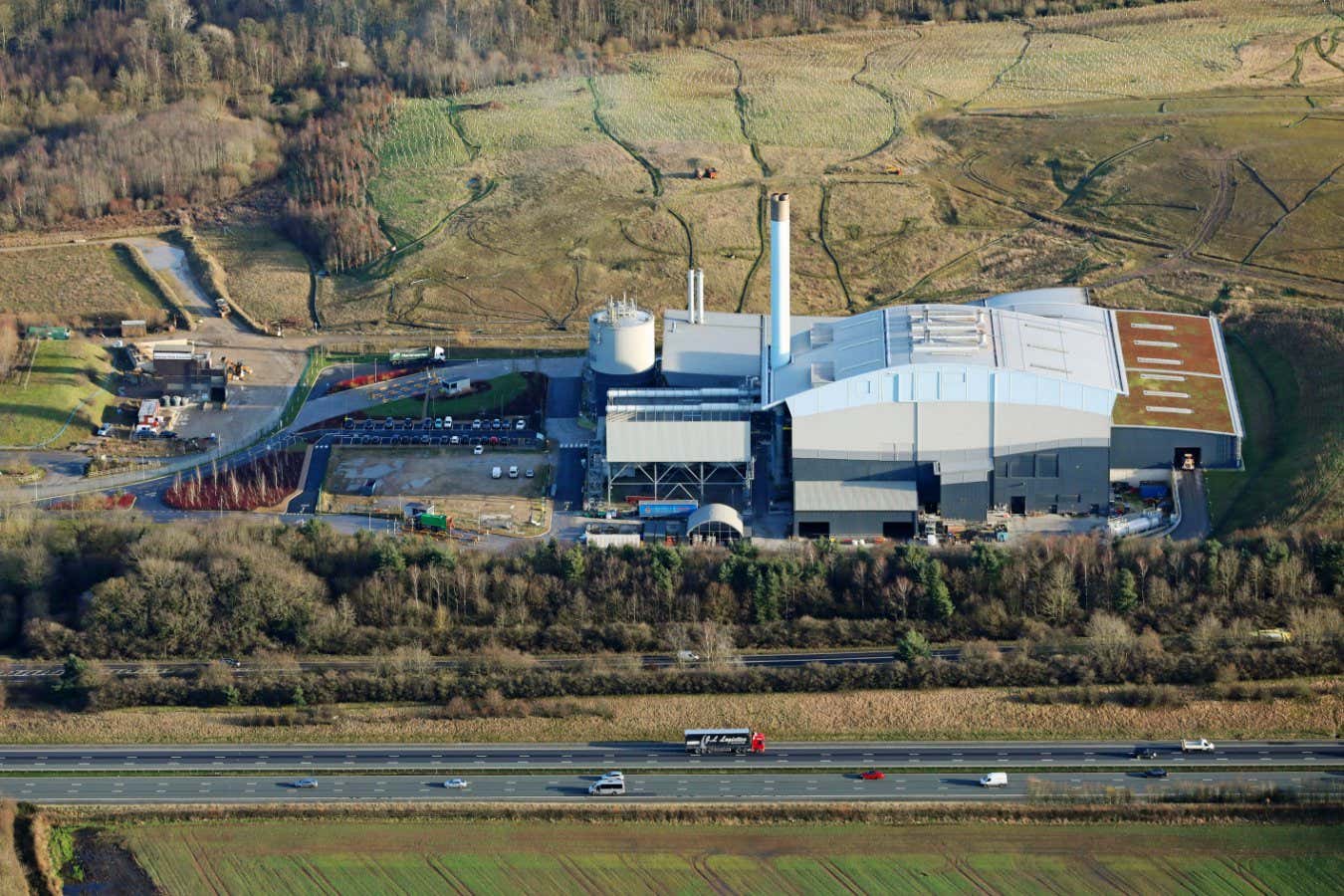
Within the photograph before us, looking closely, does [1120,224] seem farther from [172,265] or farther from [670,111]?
[172,265]

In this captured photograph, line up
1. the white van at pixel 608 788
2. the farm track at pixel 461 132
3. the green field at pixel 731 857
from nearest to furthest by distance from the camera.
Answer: the green field at pixel 731 857, the white van at pixel 608 788, the farm track at pixel 461 132

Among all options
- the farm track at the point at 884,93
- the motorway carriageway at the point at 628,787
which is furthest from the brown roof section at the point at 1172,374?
the farm track at the point at 884,93

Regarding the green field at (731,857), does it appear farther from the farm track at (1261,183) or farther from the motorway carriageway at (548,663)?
the farm track at (1261,183)

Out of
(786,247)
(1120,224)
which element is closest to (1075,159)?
(1120,224)

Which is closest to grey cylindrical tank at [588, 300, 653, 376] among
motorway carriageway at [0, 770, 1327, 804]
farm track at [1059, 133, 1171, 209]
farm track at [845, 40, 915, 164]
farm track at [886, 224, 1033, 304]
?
farm track at [886, 224, 1033, 304]

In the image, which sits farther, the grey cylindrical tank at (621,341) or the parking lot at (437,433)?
the grey cylindrical tank at (621,341)

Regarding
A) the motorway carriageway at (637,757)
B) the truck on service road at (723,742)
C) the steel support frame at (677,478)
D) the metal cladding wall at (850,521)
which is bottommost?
the motorway carriageway at (637,757)

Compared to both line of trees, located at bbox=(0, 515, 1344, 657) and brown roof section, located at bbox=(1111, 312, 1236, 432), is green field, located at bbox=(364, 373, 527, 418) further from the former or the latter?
brown roof section, located at bbox=(1111, 312, 1236, 432)
